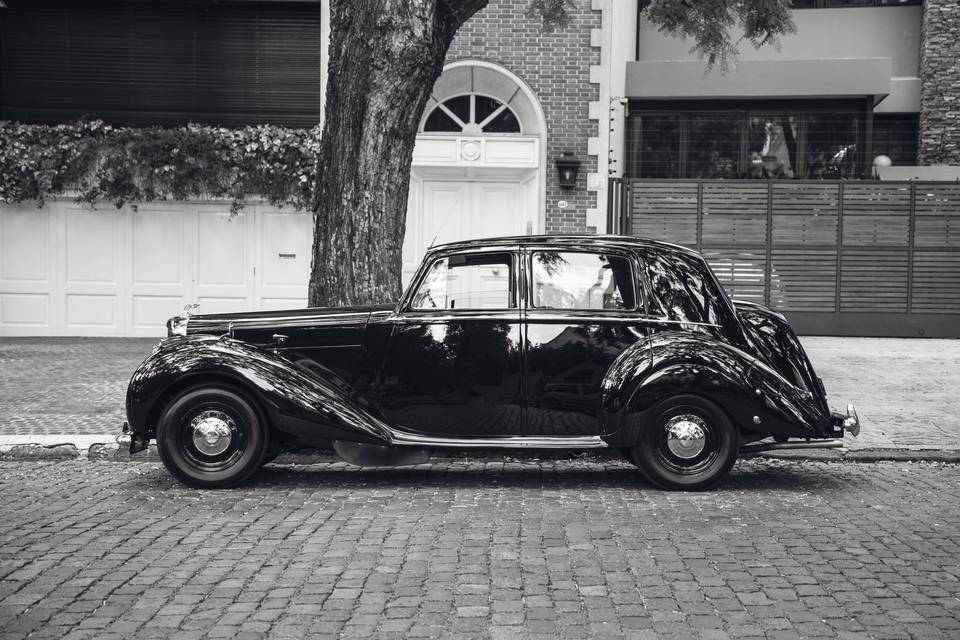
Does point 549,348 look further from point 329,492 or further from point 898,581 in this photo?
point 898,581

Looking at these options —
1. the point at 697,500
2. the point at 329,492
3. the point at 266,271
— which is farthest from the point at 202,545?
the point at 266,271

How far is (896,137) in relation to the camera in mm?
20266

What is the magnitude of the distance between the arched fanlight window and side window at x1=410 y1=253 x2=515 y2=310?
10087 millimetres

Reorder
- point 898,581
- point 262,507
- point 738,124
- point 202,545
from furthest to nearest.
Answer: point 738,124 → point 262,507 → point 202,545 → point 898,581

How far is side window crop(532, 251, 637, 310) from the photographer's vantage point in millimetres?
6945

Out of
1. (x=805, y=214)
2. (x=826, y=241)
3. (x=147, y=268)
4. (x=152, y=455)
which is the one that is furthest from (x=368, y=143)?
(x=826, y=241)

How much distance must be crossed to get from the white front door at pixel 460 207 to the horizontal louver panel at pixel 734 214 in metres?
3.09

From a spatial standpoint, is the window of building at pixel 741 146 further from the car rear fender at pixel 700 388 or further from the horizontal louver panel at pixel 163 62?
the car rear fender at pixel 700 388

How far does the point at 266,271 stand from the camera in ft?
55.4

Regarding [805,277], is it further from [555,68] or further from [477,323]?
[477,323]

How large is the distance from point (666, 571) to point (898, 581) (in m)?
1.03

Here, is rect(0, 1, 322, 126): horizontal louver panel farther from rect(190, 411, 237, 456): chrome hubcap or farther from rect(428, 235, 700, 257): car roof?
rect(190, 411, 237, 456): chrome hubcap

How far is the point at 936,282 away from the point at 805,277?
2061mm

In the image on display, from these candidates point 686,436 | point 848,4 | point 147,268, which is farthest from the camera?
point 848,4
